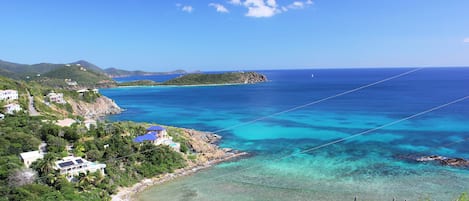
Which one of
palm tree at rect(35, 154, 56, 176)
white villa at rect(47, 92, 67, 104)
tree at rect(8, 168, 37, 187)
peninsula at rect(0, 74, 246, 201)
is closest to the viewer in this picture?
tree at rect(8, 168, 37, 187)

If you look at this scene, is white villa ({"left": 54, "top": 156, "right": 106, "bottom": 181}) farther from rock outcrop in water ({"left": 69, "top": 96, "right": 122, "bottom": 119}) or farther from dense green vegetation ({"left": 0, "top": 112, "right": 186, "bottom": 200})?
rock outcrop in water ({"left": 69, "top": 96, "right": 122, "bottom": 119})

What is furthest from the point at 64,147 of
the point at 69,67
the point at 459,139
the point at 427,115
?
the point at 69,67

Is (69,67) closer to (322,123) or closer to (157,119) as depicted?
(157,119)

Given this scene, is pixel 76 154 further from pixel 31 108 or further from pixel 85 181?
pixel 31 108

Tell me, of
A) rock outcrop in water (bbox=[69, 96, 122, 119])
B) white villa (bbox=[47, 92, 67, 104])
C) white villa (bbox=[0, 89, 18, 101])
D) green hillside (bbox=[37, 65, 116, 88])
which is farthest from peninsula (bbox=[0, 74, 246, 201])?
green hillside (bbox=[37, 65, 116, 88])

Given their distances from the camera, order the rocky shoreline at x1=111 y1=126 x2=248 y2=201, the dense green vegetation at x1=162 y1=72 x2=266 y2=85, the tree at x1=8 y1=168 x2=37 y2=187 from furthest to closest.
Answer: the dense green vegetation at x1=162 y1=72 x2=266 y2=85 → the rocky shoreline at x1=111 y1=126 x2=248 y2=201 → the tree at x1=8 y1=168 x2=37 y2=187

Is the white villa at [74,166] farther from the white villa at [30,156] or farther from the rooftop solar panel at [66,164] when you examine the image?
the white villa at [30,156]

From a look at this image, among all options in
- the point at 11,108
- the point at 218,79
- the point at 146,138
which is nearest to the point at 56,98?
the point at 11,108
